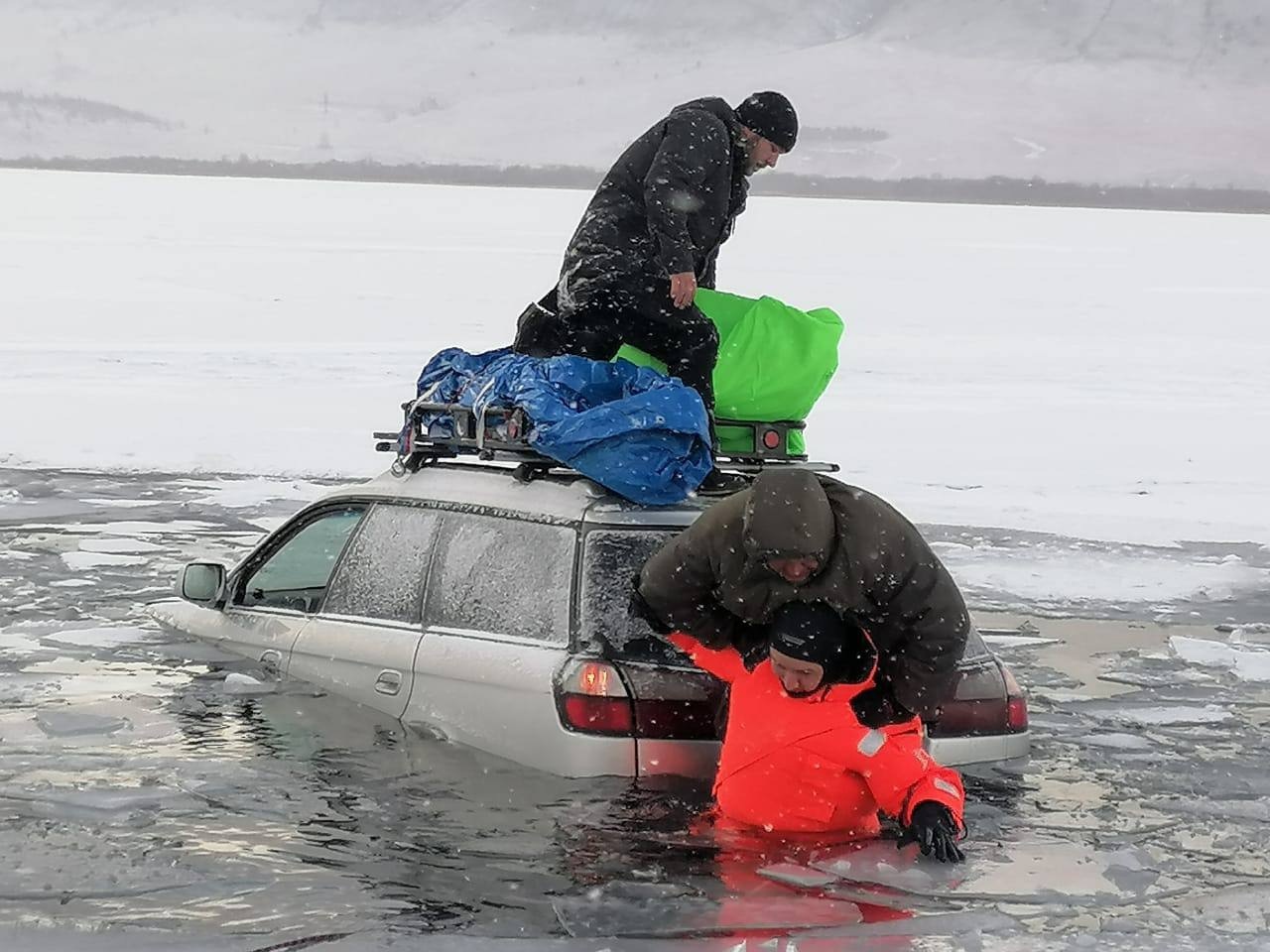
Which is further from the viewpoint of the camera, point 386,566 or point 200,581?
point 200,581

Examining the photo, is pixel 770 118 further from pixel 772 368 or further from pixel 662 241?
pixel 772 368

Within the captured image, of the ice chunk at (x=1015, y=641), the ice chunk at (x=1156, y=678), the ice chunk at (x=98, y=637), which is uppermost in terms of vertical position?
the ice chunk at (x=1015, y=641)

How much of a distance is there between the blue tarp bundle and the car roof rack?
6 centimetres

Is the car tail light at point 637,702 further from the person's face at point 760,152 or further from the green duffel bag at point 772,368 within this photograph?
the person's face at point 760,152

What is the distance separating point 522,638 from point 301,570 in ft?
7.16

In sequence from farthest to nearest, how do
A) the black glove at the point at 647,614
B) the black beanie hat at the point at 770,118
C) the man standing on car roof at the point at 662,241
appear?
the black beanie hat at the point at 770,118, the man standing on car roof at the point at 662,241, the black glove at the point at 647,614

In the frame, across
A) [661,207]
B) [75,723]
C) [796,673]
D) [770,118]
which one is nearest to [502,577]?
[796,673]

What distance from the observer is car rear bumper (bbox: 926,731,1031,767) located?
6.17m

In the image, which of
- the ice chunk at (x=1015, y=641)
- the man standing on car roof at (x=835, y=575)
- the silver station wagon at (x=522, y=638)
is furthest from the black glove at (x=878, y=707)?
the ice chunk at (x=1015, y=641)

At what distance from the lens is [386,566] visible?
6.86 metres

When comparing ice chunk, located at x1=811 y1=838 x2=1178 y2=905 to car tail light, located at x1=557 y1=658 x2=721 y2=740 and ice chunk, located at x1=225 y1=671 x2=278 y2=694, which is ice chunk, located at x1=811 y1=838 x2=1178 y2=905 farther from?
ice chunk, located at x1=225 y1=671 x2=278 y2=694

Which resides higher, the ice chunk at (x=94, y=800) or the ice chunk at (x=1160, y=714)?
the ice chunk at (x=1160, y=714)

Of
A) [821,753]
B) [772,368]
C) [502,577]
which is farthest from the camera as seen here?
[772,368]

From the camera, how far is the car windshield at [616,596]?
233 inches
